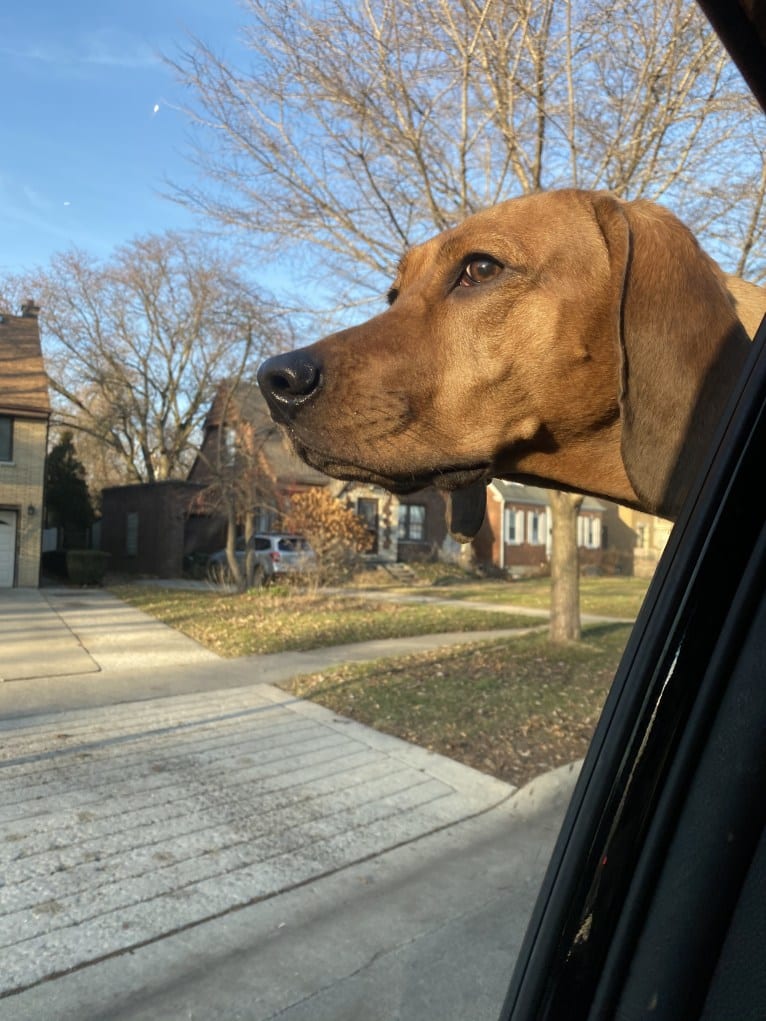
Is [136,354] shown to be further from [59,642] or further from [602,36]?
[602,36]

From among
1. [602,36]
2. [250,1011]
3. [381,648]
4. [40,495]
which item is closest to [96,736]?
[250,1011]

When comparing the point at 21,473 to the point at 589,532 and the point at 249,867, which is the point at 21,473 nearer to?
the point at 249,867

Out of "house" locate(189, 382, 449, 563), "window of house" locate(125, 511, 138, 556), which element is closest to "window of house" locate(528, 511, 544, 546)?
"house" locate(189, 382, 449, 563)

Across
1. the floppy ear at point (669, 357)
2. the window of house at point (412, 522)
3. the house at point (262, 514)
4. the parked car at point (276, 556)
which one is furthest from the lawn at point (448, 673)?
the window of house at point (412, 522)

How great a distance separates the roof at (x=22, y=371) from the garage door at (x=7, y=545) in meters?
2.93

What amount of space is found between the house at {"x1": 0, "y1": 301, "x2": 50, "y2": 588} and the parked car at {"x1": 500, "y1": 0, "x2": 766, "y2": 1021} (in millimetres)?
23024

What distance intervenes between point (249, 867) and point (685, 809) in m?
3.75

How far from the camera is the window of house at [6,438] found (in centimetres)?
2225

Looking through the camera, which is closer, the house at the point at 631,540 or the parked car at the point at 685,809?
the parked car at the point at 685,809

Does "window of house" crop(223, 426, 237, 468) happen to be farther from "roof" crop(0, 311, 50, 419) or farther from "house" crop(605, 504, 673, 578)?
"house" crop(605, 504, 673, 578)

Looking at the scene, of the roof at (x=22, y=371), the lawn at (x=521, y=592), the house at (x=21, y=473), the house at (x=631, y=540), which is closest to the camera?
the lawn at (x=521, y=592)

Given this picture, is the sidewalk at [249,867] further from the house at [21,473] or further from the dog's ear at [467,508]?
the house at [21,473]

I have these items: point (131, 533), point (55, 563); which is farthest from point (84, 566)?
point (131, 533)

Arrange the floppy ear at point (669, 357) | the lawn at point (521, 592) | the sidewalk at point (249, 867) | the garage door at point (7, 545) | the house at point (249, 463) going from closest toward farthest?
the floppy ear at point (669, 357), the sidewalk at point (249, 867), the house at point (249, 463), the lawn at point (521, 592), the garage door at point (7, 545)
